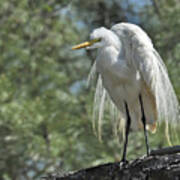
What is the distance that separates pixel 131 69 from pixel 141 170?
2.42 ft

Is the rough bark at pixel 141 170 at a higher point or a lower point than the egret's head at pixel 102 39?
lower

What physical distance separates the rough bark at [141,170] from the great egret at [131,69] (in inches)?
12.2

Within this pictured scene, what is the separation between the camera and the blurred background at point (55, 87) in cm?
A: 616

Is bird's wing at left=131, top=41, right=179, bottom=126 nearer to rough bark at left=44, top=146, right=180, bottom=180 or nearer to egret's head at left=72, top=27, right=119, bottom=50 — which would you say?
egret's head at left=72, top=27, right=119, bottom=50

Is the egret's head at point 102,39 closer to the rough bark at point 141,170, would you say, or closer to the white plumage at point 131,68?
the white plumage at point 131,68

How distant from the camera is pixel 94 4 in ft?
23.6

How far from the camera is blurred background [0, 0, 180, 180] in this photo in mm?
6160

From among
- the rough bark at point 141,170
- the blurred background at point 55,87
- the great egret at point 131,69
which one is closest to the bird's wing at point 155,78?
the great egret at point 131,69

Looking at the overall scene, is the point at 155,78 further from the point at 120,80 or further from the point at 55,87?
the point at 55,87

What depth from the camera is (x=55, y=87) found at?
7988mm

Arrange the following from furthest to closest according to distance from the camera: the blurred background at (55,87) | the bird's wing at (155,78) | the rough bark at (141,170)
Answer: the blurred background at (55,87) → the bird's wing at (155,78) → the rough bark at (141,170)

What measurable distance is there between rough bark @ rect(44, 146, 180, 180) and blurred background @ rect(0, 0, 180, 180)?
265cm

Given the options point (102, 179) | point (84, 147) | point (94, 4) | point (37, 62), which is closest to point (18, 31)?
point (37, 62)

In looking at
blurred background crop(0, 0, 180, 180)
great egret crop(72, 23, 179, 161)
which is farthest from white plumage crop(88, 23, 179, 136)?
blurred background crop(0, 0, 180, 180)
